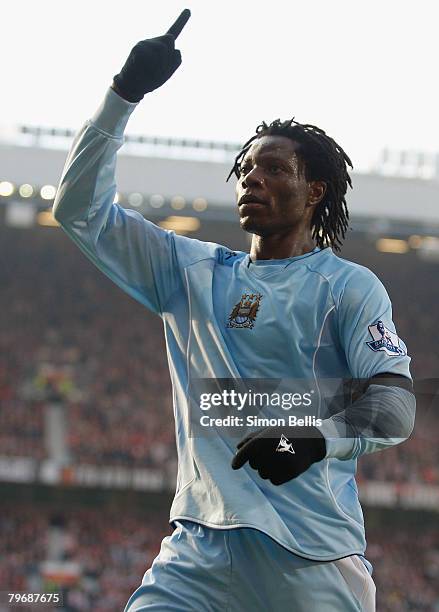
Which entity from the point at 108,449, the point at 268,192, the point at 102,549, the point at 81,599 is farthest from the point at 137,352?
the point at 268,192

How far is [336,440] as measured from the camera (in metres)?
2.61

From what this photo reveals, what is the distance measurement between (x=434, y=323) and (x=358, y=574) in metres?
22.4

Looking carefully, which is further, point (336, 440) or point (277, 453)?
point (336, 440)

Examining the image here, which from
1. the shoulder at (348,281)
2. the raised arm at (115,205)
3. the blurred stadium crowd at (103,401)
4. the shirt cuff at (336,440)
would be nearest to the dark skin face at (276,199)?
the shoulder at (348,281)

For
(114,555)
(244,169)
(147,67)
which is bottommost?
(114,555)

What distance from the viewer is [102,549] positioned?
1898 cm

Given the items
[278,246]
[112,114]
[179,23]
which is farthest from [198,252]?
[179,23]

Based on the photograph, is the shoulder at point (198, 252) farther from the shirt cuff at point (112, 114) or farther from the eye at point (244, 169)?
the shirt cuff at point (112, 114)

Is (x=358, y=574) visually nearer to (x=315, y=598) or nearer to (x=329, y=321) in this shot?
(x=315, y=598)

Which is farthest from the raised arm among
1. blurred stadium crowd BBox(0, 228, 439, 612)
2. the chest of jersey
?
blurred stadium crowd BBox(0, 228, 439, 612)

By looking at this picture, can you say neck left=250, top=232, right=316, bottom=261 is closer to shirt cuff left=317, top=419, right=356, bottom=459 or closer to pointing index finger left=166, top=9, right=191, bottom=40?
pointing index finger left=166, top=9, right=191, bottom=40

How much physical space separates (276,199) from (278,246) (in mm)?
139

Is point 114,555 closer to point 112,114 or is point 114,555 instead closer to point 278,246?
point 278,246

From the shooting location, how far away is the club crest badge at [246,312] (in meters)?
3.07
